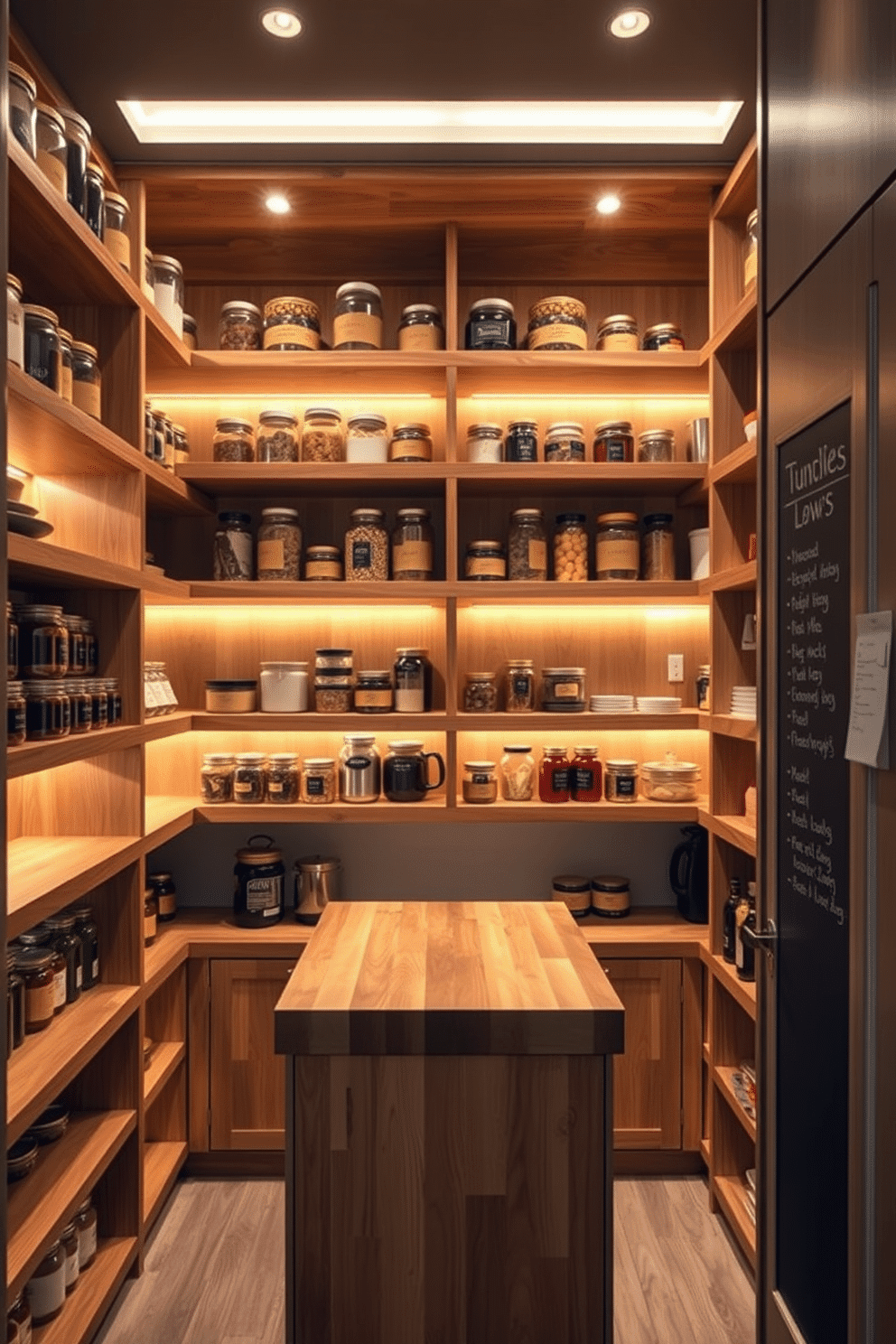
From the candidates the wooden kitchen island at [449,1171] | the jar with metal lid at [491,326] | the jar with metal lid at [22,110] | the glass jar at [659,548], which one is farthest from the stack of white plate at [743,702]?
the jar with metal lid at [22,110]

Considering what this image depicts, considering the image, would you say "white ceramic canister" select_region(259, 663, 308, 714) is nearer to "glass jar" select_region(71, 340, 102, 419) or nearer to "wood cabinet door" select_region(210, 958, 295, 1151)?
"wood cabinet door" select_region(210, 958, 295, 1151)

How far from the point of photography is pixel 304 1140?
1.61 m

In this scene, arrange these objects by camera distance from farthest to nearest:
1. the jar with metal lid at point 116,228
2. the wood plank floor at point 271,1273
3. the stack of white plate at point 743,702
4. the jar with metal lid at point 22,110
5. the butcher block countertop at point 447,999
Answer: the stack of white plate at point 743,702 < the jar with metal lid at point 116,228 < the wood plank floor at point 271,1273 < the jar with metal lid at point 22,110 < the butcher block countertop at point 447,999

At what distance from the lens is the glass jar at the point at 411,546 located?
287 cm

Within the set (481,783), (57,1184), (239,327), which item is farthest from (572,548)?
(57,1184)

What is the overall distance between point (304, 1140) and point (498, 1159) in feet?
1.06

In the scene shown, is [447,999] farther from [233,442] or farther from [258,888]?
[233,442]

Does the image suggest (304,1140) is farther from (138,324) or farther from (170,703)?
(138,324)

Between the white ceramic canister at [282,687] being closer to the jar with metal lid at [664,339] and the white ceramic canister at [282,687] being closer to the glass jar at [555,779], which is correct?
the glass jar at [555,779]

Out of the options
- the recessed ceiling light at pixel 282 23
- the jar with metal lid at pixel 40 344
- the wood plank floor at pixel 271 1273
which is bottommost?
the wood plank floor at pixel 271 1273

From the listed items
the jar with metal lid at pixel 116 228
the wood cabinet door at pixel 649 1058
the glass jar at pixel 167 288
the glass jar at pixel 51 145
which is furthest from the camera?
the wood cabinet door at pixel 649 1058

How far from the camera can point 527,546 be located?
9.45 feet

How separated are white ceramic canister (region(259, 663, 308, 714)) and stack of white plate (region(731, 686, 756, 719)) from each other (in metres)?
1.25

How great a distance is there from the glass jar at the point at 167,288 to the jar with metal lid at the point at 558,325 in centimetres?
102
